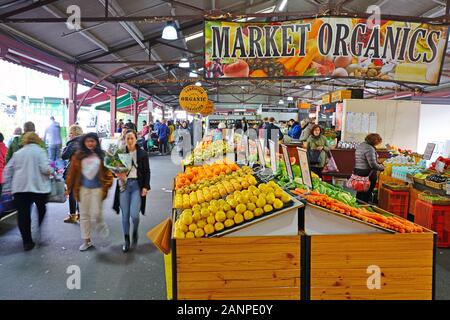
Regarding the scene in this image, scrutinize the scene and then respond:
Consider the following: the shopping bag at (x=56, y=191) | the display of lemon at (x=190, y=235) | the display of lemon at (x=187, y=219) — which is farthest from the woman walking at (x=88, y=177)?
the display of lemon at (x=190, y=235)

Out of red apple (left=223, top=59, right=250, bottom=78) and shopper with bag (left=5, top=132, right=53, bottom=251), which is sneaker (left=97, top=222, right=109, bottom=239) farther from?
red apple (left=223, top=59, right=250, bottom=78)

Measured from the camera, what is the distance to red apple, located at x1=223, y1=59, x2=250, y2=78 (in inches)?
210

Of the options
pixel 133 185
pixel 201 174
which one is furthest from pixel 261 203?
pixel 133 185

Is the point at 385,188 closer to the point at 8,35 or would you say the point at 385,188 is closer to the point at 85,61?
the point at 8,35

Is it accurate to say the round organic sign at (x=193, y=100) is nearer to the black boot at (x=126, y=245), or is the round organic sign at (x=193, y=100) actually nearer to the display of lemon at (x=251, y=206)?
the black boot at (x=126, y=245)

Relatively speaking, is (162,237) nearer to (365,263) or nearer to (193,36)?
(365,263)

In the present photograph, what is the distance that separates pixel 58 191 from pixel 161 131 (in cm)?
1204

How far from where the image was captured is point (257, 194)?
Answer: 279 cm

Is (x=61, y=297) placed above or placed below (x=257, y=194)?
below

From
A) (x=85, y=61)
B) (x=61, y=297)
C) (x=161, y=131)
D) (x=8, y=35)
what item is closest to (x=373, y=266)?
(x=61, y=297)

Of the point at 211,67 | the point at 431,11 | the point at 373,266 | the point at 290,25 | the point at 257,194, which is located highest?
the point at 431,11

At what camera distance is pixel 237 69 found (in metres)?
5.34

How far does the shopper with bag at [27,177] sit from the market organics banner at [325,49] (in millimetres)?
2604

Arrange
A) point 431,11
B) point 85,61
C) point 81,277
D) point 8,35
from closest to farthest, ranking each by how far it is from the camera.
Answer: point 81,277 → point 8,35 → point 431,11 → point 85,61
